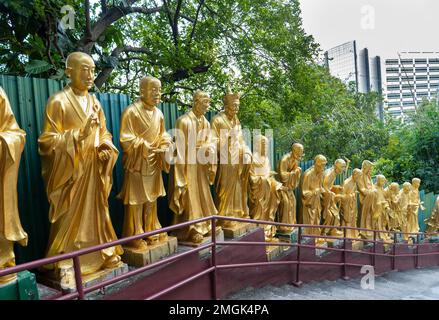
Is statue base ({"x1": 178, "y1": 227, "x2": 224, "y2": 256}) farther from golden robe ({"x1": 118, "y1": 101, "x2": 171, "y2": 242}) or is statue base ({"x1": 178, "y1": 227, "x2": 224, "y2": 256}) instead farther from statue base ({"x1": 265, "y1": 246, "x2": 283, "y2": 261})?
statue base ({"x1": 265, "y1": 246, "x2": 283, "y2": 261})

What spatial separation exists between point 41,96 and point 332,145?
12.4 meters

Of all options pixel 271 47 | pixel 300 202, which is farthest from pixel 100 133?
pixel 271 47

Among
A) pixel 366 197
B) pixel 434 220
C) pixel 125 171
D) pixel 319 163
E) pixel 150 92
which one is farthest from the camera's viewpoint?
pixel 434 220

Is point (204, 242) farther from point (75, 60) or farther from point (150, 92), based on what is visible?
point (75, 60)

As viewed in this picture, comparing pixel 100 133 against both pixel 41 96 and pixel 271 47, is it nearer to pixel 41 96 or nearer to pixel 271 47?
pixel 41 96

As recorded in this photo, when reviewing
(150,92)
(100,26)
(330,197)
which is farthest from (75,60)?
(330,197)

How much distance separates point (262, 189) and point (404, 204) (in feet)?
21.0

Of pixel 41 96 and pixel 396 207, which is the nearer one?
pixel 41 96

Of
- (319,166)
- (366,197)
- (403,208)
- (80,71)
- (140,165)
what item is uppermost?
(80,71)

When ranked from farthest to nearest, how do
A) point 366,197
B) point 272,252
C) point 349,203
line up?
point 366,197, point 349,203, point 272,252

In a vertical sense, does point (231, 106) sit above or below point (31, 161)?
above

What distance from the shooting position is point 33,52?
5832 mm

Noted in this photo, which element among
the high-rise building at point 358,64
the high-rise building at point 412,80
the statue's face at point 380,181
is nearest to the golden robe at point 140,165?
the statue's face at point 380,181

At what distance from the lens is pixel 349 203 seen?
8.13 m
